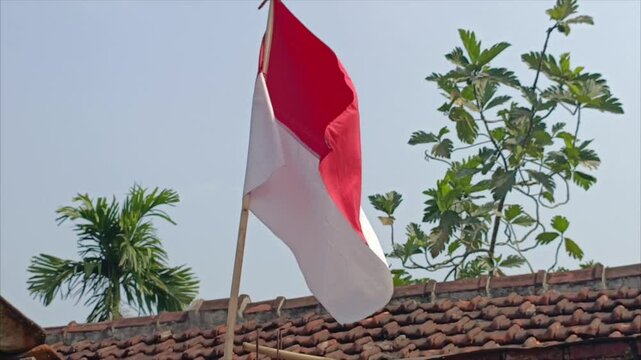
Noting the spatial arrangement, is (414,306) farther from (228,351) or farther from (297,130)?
(228,351)

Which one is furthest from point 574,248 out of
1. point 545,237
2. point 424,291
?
point 424,291

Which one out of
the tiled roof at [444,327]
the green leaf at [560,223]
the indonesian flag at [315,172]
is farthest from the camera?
the green leaf at [560,223]

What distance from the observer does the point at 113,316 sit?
16.5 meters

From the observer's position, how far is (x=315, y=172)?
7016 millimetres

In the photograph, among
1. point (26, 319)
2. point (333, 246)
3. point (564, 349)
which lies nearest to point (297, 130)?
point (333, 246)

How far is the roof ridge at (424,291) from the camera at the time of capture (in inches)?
394

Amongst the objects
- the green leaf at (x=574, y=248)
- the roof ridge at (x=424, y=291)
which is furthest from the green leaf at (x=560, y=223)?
the roof ridge at (x=424, y=291)

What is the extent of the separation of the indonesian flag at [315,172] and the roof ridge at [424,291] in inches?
134

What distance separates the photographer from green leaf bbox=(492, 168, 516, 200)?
19.7 m

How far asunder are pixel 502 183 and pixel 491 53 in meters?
2.00

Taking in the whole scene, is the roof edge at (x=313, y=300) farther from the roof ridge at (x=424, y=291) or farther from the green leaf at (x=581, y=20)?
the green leaf at (x=581, y=20)

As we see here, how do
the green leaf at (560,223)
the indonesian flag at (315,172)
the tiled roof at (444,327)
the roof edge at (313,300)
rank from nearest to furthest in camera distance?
1. the indonesian flag at (315,172)
2. the tiled roof at (444,327)
3. the roof edge at (313,300)
4. the green leaf at (560,223)

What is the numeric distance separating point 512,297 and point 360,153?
325 centimetres

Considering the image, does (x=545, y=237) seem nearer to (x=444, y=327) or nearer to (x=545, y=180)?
(x=545, y=180)
